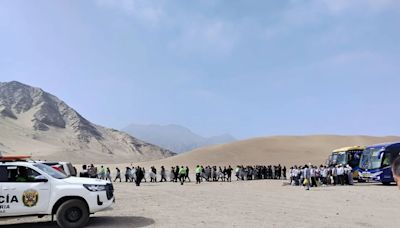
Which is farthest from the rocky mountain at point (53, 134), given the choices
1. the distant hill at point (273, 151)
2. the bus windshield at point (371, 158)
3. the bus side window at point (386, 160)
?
the bus side window at point (386, 160)

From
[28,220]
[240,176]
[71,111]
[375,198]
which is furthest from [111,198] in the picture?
[71,111]

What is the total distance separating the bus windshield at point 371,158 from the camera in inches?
1310

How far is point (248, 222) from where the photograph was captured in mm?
13820

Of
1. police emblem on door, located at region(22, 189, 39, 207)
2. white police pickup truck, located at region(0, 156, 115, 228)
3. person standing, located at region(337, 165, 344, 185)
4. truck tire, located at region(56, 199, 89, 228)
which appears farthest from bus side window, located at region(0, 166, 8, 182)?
person standing, located at region(337, 165, 344, 185)

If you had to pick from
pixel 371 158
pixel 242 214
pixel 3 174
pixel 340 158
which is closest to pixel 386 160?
pixel 371 158

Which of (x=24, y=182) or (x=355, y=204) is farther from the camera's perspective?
(x=355, y=204)

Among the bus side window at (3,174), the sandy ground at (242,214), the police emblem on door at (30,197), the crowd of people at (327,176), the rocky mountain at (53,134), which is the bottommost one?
the sandy ground at (242,214)

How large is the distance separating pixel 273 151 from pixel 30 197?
76.7 meters

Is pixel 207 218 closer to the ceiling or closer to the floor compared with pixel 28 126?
closer to the floor

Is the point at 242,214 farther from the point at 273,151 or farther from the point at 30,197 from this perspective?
the point at 273,151

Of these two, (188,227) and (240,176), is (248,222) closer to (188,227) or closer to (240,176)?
(188,227)

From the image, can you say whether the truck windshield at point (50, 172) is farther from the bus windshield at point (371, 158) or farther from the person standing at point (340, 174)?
the bus windshield at point (371, 158)

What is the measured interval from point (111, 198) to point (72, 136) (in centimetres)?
13147

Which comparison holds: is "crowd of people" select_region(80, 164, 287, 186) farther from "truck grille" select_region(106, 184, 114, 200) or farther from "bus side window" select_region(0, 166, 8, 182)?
"bus side window" select_region(0, 166, 8, 182)
